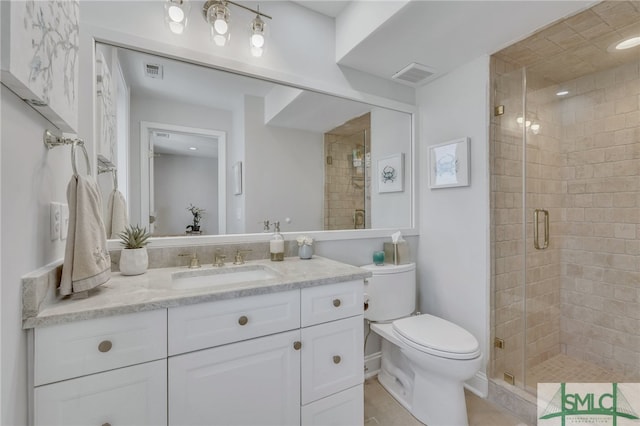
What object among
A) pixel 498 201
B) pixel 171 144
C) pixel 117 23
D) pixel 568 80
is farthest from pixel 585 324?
pixel 117 23

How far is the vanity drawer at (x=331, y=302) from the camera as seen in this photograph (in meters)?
1.21

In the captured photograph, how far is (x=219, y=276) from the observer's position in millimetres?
1408

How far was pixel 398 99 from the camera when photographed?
7.30 ft

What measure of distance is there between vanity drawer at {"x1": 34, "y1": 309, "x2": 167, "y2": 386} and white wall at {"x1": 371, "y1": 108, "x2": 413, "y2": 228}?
1599 mm

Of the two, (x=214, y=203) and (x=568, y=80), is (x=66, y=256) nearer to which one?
(x=214, y=203)

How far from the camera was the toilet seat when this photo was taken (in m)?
1.42

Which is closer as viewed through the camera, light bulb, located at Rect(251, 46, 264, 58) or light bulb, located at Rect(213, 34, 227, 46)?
light bulb, located at Rect(213, 34, 227, 46)

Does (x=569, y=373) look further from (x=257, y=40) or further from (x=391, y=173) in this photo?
(x=257, y=40)

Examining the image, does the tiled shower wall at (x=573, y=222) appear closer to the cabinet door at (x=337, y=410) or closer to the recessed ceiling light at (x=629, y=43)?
the recessed ceiling light at (x=629, y=43)

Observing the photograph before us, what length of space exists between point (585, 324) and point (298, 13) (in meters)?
3.18

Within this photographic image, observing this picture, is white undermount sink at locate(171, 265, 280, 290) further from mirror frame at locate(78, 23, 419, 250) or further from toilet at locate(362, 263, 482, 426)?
toilet at locate(362, 263, 482, 426)

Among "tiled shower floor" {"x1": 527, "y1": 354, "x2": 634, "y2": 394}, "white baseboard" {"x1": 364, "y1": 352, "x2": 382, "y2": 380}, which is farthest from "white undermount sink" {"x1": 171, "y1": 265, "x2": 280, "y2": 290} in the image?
"tiled shower floor" {"x1": 527, "y1": 354, "x2": 634, "y2": 394}

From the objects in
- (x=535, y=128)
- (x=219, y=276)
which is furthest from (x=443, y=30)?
(x=219, y=276)

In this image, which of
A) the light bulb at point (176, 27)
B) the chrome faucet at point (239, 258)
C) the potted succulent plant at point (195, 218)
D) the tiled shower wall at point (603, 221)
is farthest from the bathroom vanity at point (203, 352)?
the tiled shower wall at point (603, 221)
